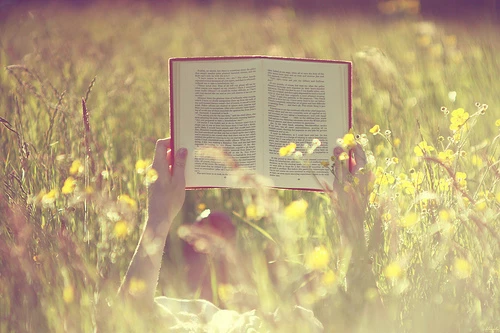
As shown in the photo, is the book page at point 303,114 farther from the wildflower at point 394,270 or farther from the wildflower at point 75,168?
the wildflower at point 75,168

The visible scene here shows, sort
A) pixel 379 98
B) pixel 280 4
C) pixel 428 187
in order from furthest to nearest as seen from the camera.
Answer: pixel 280 4 < pixel 379 98 < pixel 428 187

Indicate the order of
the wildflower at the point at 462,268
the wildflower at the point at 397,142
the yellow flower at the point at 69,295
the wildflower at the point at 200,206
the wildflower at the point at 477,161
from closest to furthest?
the wildflower at the point at 462,268, the yellow flower at the point at 69,295, the wildflower at the point at 477,161, the wildflower at the point at 397,142, the wildflower at the point at 200,206

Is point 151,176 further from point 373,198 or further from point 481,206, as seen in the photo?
point 481,206

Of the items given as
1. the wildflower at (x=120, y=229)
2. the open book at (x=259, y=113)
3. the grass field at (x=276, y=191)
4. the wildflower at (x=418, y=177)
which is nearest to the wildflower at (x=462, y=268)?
the grass field at (x=276, y=191)

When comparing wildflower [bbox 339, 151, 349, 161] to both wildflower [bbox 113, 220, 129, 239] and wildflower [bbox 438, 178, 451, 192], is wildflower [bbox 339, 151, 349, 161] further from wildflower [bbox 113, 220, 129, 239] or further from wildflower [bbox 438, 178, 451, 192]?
wildflower [bbox 113, 220, 129, 239]

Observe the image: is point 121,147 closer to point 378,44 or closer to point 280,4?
point 378,44

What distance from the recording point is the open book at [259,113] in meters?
2.03

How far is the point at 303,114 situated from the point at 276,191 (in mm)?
627

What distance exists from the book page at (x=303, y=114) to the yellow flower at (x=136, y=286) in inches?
20.0

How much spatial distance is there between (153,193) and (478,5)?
9.74 ft

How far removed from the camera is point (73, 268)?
1784 mm

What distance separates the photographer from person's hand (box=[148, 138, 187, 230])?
1.99 m

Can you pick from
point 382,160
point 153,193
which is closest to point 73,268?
point 153,193

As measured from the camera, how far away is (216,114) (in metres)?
2.05
